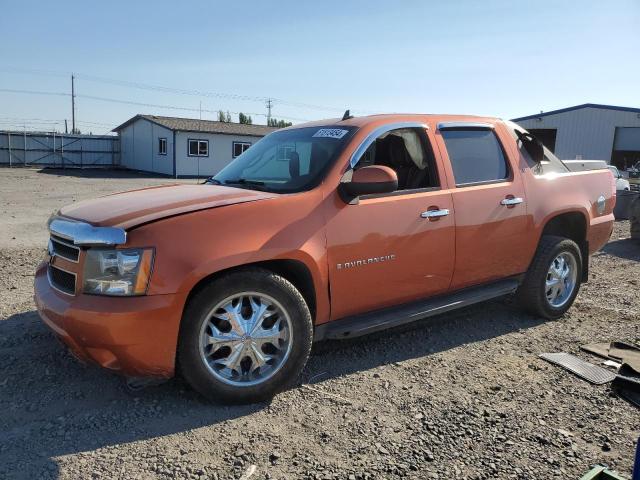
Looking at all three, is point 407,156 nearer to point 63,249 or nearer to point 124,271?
point 124,271

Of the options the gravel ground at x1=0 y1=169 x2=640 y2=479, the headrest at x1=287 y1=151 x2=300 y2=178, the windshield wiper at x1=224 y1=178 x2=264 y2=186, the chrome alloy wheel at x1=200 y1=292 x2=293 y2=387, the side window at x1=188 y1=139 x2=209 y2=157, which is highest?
the side window at x1=188 y1=139 x2=209 y2=157

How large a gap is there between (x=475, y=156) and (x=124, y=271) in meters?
3.05

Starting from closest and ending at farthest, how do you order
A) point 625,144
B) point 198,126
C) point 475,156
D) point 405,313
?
1. point 405,313
2. point 475,156
3. point 625,144
4. point 198,126

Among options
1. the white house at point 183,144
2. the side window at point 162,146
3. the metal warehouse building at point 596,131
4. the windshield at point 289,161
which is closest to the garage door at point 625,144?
the metal warehouse building at point 596,131

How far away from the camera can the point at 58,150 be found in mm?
38000

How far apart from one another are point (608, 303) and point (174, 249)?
16.0 feet

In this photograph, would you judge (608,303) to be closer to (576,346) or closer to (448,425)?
(576,346)

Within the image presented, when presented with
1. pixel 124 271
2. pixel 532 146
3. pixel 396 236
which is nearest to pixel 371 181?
pixel 396 236

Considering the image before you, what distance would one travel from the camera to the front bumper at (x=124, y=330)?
2.99 metres

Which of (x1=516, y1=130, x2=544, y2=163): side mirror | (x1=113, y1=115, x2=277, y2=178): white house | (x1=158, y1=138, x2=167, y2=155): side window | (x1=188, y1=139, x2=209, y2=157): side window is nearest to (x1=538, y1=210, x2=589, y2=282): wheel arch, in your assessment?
(x1=516, y1=130, x2=544, y2=163): side mirror

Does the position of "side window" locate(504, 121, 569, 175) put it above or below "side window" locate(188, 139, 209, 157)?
below

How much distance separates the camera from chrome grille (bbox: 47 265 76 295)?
3215 mm

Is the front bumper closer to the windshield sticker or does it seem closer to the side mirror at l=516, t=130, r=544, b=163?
the windshield sticker

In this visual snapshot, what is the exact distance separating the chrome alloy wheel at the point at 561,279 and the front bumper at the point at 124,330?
363cm
